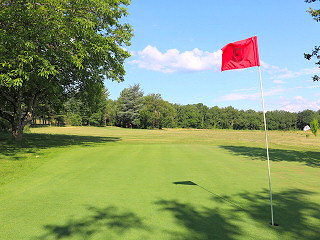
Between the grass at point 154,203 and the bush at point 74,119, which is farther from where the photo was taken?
the bush at point 74,119

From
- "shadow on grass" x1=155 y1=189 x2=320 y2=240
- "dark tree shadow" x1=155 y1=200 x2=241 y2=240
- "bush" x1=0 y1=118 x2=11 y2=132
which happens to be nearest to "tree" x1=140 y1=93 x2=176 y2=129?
"bush" x1=0 y1=118 x2=11 y2=132

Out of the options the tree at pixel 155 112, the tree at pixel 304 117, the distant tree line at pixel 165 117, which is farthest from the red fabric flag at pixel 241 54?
the tree at pixel 304 117

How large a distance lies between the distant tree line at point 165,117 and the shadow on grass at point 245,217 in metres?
89.6

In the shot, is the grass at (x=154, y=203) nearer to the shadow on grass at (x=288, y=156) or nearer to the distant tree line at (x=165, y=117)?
the shadow on grass at (x=288, y=156)

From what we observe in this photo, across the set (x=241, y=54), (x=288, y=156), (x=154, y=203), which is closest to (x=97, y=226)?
(x=154, y=203)

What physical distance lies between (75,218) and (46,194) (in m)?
2.52

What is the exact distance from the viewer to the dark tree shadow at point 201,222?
472 centimetres

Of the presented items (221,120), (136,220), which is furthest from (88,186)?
(221,120)

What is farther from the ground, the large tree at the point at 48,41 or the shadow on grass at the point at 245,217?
the large tree at the point at 48,41

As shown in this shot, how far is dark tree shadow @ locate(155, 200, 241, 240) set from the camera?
4.72 m

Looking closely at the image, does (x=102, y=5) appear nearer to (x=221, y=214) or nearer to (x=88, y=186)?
(x=88, y=186)

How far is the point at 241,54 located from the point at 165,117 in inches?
4231

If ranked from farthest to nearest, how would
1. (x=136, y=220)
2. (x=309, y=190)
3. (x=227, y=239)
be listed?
→ (x=309, y=190) < (x=136, y=220) < (x=227, y=239)

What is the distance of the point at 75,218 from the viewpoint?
5547 millimetres
